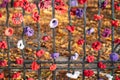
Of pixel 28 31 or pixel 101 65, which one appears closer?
pixel 28 31

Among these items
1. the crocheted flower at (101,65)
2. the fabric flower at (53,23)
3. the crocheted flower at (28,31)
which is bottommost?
the crocheted flower at (101,65)

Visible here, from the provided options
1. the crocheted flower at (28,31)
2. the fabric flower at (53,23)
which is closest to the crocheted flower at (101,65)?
the fabric flower at (53,23)

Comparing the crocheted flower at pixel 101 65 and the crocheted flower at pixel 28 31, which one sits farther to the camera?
the crocheted flower at pixel 101 65

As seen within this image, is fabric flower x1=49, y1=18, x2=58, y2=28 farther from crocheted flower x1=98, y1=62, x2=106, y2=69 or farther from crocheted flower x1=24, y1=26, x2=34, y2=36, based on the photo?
crocheted flower x1=98, y1=62, x2=106, y2=69

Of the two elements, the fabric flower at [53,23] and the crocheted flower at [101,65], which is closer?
the fabric flower at [53,23]

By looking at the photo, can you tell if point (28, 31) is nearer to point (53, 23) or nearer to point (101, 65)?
point (53, 23)

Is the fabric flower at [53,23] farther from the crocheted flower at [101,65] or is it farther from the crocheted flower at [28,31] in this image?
Answer: the crocheted flower at [101,65]

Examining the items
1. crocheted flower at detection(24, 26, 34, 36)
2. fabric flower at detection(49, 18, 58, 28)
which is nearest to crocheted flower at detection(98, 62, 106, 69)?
fabric flower at detection(49, 18, 58, 28)

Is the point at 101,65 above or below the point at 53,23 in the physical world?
below

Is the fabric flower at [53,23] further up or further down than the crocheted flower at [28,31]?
further up

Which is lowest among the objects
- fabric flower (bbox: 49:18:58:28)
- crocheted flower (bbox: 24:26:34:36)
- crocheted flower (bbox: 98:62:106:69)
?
crocheted flower (bbox: 98:62:106:69)

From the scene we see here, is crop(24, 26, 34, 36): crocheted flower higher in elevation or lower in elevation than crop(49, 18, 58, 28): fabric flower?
lower

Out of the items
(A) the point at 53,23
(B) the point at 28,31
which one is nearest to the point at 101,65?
(A) the point at 53,23

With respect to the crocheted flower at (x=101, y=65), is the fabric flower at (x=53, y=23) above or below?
above
